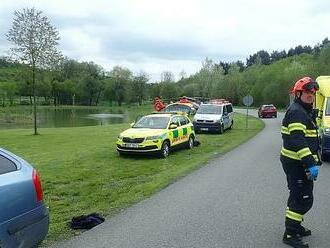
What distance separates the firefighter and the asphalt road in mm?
378

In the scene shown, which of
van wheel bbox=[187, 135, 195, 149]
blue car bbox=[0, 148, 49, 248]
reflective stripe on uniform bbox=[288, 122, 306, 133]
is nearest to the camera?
blue car bbox=[0, 148, 49, 248]

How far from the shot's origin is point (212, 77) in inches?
4943

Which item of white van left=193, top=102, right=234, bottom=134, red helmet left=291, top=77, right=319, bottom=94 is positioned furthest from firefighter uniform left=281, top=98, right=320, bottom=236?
white van left=193, top=102, right=234, bottom=134

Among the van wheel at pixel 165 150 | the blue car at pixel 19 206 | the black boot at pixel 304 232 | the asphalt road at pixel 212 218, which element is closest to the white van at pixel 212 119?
the van wheel at pixel 165 150

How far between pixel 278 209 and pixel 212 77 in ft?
388

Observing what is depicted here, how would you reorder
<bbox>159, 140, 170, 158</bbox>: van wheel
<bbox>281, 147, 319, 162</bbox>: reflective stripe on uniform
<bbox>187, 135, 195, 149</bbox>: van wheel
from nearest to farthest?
<bbox>281, 147, 319, 162</bbox>: reflective stripe on uniform, <bbox>159, 140, 170, 158</bbox>: van wheel, <bbox>187, 135, 195, 149</bbox>: van wheel

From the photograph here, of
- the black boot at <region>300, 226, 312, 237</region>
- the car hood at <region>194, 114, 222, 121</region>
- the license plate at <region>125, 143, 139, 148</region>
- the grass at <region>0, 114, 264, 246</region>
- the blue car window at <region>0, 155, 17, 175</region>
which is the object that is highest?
the blue car window at <region>0, 155, 17, 175</region>

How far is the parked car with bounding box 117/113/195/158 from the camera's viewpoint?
17594 millimetres

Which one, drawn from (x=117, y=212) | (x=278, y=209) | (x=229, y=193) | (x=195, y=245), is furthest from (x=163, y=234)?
(x=229, y=193)

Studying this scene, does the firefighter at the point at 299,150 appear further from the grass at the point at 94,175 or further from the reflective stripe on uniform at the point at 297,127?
the grass at the point at 94,175

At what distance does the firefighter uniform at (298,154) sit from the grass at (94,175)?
304 cm

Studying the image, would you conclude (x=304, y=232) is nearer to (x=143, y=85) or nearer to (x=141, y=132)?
(x=141, y=132)

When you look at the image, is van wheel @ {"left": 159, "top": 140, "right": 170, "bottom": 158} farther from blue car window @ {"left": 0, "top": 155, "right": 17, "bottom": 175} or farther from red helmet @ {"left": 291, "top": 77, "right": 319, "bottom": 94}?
blue car window @ {"left": 0, "top": 155, "right": 17, "bottom": 175}

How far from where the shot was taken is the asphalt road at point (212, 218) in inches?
254
